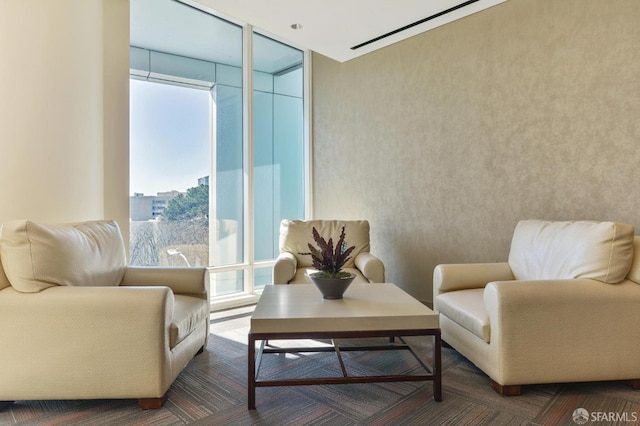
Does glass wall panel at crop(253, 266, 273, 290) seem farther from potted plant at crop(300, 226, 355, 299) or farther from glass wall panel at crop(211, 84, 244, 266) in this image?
potted plant at crop(300, 226, 355, 299)

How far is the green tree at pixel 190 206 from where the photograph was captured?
153 inches

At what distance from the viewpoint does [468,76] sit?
11.9 ft

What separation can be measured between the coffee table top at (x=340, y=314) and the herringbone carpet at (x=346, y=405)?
402 mm

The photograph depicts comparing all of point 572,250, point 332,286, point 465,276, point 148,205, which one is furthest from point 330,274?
point 148,205

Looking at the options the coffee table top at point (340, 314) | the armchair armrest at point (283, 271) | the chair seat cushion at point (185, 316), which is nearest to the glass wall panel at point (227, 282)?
the armchair armrest at point (283, 271)

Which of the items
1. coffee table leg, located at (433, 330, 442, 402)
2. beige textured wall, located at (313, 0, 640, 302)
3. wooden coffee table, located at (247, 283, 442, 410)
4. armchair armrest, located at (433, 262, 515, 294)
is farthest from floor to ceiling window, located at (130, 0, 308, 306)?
coffee table leg, located at (433, 330, 442, 402)

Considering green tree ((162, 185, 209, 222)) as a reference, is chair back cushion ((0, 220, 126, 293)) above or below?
below

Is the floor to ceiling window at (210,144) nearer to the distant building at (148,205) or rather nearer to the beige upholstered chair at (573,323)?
the distant building at (148,205)

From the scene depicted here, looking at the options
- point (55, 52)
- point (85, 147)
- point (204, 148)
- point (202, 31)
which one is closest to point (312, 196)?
point (204, 148)

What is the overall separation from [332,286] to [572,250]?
1459mm

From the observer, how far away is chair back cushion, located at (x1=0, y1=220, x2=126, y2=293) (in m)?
1.98

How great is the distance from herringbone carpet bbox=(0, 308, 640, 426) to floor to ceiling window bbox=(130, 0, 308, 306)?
1785 millimetres

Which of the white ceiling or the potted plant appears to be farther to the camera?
the white ceiling

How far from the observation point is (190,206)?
4012 millimetres
